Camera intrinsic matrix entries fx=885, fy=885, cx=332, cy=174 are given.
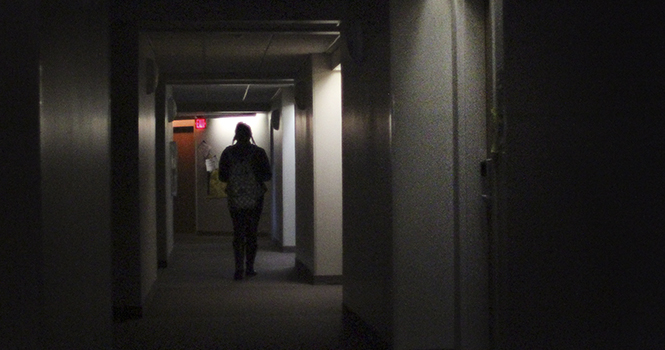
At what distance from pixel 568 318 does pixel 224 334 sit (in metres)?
4.06

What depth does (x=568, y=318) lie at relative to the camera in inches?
101

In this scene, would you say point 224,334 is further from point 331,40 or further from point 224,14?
point 331,40

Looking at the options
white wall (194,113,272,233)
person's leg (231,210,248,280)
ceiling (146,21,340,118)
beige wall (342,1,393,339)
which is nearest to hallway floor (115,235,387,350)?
person's leg (231,210,248,280)

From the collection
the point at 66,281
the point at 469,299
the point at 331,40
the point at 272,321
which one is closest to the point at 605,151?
the point at 66,281

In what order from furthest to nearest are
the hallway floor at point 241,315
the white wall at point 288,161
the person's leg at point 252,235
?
1. the white wall at point 288,161
2. the person's leg at point 252,235
3. the hallway floor at point 241,315

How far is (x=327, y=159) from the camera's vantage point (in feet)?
30.2

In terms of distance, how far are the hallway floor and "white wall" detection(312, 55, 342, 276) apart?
1.18 ft

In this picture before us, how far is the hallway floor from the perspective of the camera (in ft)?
19.5

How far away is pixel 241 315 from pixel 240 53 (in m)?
3.34

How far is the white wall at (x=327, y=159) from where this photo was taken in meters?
9.07

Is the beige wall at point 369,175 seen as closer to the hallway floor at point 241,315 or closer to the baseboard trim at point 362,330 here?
the baseboard trim at point 362,330

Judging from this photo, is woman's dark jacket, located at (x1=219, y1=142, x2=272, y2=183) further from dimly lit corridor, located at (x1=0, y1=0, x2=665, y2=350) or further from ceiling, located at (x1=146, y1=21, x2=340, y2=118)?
ceiling, located at (x1=146, y1=21, x2=340, y2=118)

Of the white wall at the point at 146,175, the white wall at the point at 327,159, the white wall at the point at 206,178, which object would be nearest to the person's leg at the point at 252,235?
the white wall at the point at 327,159

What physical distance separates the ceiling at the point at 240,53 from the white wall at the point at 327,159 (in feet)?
1.04
